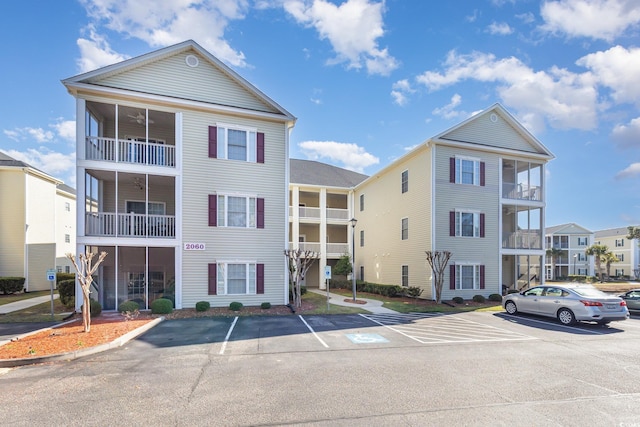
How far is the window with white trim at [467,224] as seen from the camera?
1959 cm

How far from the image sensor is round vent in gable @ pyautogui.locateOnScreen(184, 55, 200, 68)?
15.3m

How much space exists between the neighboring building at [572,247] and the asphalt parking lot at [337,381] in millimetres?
56347

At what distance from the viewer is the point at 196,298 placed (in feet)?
48.3

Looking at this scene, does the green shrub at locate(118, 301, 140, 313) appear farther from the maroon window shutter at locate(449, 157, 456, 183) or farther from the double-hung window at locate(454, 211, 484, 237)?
the maroon window shutter at locate(449, 157, 456, 183)

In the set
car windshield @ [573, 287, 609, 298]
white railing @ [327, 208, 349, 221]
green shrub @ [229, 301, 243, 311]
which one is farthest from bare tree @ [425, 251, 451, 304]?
white railing @ [327, 208, 349, 221]

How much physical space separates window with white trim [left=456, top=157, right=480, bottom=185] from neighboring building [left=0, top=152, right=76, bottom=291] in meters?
27.9

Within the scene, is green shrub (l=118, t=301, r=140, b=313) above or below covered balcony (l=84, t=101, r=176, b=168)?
below

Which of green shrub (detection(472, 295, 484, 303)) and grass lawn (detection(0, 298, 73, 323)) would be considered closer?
grass lawn (detection(0, 298, 73, 323))

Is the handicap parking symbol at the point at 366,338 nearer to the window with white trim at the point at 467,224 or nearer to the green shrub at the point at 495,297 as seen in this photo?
the window with white trim at the point at 467,224

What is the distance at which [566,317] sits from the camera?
40.8 feet

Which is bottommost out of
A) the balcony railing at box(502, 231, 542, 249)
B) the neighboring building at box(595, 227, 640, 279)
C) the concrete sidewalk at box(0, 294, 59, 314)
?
the neighboring building at box(595, 227, 640, 279)

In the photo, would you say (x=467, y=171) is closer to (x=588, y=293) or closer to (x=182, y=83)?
(x=588, y=293)

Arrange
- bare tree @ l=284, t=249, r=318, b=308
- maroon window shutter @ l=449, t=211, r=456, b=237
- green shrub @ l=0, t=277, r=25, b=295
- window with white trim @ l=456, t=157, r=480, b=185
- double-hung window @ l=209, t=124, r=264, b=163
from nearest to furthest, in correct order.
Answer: double-hung window @ l=209, t=124, r=264, b=163
bare tree @ l=284, t=249, r=318, b=308
maroon window shutter @ l=449, t=211, r=456, b=237
window with white trim @ l=456, t=157, r=480, b=185
green shrub @ l=0, t=277, r=25, b=295

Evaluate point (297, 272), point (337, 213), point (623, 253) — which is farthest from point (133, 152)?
point (623, 253)
